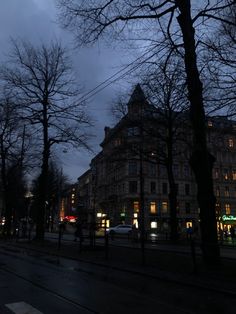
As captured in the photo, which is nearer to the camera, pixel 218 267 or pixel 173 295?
pixel 173 295

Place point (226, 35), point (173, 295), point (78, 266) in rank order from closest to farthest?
point (173, 295) < point (78, 266) < point (226, 35)

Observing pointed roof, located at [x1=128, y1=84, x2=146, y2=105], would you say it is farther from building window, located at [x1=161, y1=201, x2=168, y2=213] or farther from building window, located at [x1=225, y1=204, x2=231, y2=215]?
building window, located at [x1=225, y1=204, x2=231, y2=215]

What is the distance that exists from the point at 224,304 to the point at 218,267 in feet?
15.4

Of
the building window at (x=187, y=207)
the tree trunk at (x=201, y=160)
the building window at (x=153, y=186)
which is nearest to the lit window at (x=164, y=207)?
the building window at (x=153, y=186)

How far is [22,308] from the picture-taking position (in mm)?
7941

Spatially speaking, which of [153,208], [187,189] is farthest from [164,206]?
[187,189]

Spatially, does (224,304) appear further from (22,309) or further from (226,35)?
(226,35)

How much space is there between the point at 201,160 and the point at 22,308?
26.5 ft

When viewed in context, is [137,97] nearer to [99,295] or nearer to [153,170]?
[99,295]

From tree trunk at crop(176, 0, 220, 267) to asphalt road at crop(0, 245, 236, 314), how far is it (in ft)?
8.35

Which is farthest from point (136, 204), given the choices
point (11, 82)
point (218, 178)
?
point (11, 82)

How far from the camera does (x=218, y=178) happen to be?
92688 mm

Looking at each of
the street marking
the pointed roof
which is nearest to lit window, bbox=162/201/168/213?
the pointed roof

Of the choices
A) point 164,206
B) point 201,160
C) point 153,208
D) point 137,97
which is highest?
point 137,97
